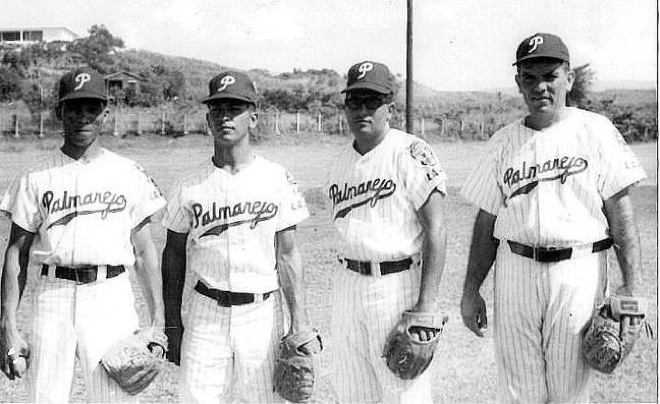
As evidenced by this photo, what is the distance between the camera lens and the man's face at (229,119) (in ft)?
9.83

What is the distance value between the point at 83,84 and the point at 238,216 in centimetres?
84

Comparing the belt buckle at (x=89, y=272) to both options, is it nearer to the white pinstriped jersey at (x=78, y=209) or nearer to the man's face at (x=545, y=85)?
the white pinstriped jersey at (x=78, y=209)

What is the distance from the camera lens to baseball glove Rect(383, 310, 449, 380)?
2.94 m

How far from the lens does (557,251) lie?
9.73 ft

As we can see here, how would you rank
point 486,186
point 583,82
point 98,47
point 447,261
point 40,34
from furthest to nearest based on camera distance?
point 98,47 → point 583,82 → point 447,261 → point 40,34 → point 486,186

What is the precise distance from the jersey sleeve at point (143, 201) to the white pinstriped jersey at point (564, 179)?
1449 millimetres

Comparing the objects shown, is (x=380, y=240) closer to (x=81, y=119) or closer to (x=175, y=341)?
(x=175, y=341)

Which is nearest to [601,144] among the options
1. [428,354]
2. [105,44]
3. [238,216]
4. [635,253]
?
[635,253]

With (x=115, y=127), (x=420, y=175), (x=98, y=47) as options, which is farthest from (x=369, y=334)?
(x=115, y=127)

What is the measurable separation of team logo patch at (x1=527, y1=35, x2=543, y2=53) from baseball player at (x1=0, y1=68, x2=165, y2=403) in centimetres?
171

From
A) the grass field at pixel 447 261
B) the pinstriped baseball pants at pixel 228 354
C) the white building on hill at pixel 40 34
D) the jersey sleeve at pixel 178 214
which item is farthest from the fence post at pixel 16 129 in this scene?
the pinstriped baseball pants at pixel 228 354

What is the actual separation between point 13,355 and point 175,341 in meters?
0.63

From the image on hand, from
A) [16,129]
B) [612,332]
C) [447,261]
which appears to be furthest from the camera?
[16,129]

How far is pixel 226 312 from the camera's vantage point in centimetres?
297
